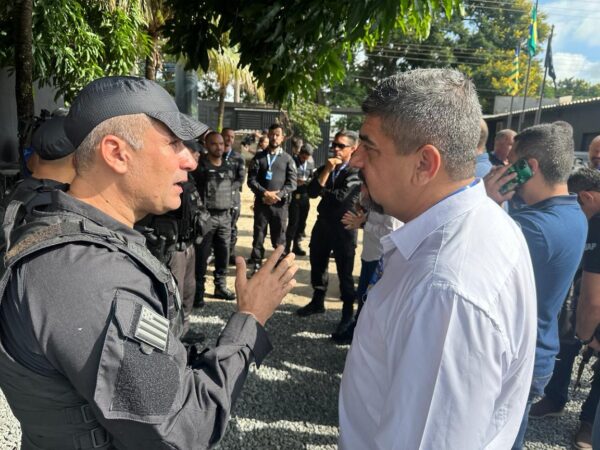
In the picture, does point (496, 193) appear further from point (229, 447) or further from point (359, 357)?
point (229, 447)

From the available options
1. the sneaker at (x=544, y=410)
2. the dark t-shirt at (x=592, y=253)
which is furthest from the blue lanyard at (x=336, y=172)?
the sneaker at (x=544, y=410)

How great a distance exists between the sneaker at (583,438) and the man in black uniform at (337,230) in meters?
2.06

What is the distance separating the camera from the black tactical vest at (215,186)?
546cm

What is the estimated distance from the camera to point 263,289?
4.66ft

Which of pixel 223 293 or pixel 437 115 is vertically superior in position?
pixel 437 115

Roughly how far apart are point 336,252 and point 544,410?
7.57 feet

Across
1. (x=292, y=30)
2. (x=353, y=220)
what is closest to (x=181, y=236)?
(x=353, y=220)

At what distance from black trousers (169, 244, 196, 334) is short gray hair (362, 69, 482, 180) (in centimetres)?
294

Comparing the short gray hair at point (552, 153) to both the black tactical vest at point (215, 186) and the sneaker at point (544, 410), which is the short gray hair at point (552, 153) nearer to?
the sneaker at point (544, 410)

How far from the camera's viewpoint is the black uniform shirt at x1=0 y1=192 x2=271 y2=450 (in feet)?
3.14

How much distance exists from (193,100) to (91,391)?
16.3ft

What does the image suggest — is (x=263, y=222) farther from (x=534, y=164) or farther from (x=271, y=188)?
(x=534, y=164)

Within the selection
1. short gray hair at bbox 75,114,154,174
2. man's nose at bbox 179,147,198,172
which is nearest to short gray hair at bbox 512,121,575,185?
man's nose at bbox 179,147,198,172

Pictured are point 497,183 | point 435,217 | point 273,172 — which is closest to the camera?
point 435,217
